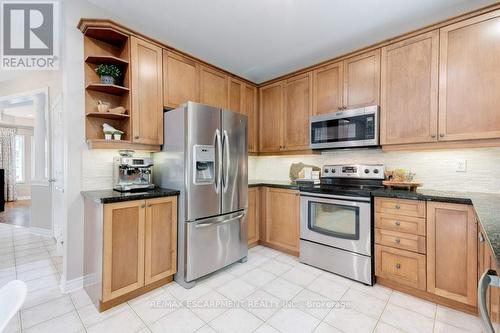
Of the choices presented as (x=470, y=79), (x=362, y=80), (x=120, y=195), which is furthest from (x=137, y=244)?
(x=470, y=79)

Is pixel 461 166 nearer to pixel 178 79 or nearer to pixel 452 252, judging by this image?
pixel 452 252

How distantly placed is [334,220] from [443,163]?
127 cm

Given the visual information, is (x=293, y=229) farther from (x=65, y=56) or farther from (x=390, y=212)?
(x=65, y=56)

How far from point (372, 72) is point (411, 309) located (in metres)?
2.37

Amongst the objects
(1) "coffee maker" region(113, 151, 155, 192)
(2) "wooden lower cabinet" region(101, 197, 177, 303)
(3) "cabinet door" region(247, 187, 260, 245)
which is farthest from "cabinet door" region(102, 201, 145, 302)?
(3) "cabinet door" region(247, 187, 260, 245)

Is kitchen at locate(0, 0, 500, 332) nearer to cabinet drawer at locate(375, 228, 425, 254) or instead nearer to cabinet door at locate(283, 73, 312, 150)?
cabinet drawer at locate(375, 228, 425, 254)

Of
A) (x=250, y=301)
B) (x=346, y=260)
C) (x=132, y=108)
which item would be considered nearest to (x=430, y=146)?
(x=346, y=260)

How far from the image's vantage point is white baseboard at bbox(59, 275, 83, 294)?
213 cm

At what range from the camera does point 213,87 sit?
310 centimetres

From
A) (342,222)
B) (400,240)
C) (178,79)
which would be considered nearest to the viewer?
(400,240)

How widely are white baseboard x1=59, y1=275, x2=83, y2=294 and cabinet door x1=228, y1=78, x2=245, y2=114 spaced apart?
2.68 m

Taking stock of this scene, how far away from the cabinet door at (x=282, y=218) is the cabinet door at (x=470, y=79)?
1711mm

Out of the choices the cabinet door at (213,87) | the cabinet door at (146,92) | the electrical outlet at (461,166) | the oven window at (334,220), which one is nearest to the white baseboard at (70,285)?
the cabinet door at (146,92)

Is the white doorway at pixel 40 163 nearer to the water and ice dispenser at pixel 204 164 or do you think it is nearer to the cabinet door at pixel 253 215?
the water and ice dispenser at pixel 204 164
